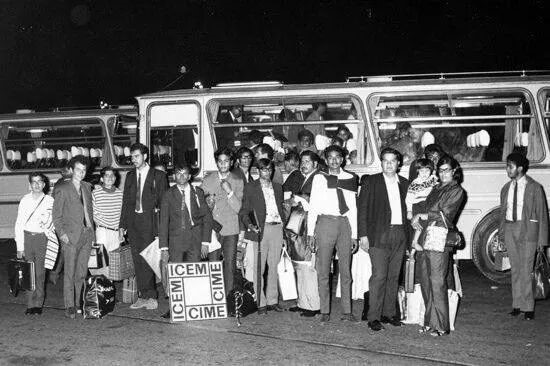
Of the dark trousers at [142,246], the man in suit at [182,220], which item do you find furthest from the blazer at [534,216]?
the dark trousers at [142,246]

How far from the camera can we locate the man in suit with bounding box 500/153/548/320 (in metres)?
7.10

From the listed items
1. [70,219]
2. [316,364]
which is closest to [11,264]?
[70,219]

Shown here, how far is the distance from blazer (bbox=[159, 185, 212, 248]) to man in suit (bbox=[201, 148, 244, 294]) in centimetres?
22

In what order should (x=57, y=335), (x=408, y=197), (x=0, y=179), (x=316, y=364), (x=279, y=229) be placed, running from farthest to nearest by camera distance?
(x=0, y=179) → (x=279, y=229) → (x=408, y=197) → (x=57, y=335) → (x=316, y=364)

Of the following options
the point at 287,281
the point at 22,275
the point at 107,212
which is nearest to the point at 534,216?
the point at 287,281

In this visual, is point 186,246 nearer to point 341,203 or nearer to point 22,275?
point 341,203

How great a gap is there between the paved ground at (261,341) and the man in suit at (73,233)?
1.17ft

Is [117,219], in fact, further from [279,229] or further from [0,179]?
[0,179]

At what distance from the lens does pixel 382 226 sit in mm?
6535

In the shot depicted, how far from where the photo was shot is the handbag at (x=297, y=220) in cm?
725

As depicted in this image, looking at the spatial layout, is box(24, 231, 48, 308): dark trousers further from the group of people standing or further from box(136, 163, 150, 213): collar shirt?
box(136, 163, 150, 213): collar shirt

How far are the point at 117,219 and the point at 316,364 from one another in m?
3.81

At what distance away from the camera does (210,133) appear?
31.7 feet

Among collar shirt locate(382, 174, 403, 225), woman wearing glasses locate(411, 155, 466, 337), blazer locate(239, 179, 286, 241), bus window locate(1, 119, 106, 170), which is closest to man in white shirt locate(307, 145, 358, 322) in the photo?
collar shirt locate(382, 174, 403, 225)
